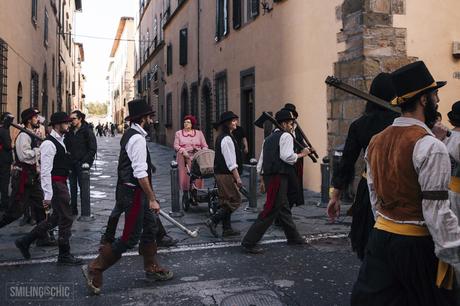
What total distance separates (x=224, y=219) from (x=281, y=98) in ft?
21.9

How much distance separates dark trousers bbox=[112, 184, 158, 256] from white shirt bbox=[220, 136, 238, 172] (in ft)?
6.45

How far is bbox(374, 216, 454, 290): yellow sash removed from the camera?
7.83 ft

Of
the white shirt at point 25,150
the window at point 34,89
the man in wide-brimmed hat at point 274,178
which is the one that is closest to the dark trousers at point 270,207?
the man in wide-brimmed hat at point 274,178

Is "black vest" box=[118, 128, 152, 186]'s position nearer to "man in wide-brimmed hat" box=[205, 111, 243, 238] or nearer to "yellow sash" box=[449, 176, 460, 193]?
"man in wide-brimmed hat" box=[205, 111, 243, 238]

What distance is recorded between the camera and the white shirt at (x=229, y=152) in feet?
21.6

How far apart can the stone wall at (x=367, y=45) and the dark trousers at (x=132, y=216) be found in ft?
18.0

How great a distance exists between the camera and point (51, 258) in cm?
581

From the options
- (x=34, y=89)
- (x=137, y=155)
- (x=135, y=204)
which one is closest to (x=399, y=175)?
(x=137, y=155)

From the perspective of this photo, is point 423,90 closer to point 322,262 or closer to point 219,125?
point 322,262

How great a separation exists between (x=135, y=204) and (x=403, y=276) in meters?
2.76

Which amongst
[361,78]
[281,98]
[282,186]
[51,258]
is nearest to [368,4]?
[361,78]

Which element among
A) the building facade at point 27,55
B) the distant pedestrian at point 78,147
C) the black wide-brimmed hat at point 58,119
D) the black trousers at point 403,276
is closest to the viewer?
the black trousers at point 403,276

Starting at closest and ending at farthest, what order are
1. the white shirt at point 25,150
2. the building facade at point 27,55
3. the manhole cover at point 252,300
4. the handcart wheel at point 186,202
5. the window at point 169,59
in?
1. the manhole cover at point 252,300
2. the white shirt at point 25,150
3. the handcart wheel at point 186,202
4. the building facade at point 27,55
5. the window at point 169,59

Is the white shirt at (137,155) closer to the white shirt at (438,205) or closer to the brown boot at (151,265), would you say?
the brown boot at (151,265)
